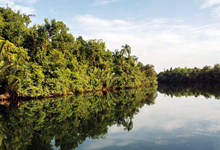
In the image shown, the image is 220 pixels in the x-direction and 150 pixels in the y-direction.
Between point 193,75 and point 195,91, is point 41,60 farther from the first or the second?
point 193,75

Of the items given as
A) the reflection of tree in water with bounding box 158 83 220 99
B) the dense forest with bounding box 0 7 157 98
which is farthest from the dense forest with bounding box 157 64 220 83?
the dense forest with bounding box 0 7 157 98

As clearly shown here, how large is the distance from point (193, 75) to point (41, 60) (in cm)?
9655

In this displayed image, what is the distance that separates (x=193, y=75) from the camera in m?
95.4

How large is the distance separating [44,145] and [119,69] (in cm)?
3701

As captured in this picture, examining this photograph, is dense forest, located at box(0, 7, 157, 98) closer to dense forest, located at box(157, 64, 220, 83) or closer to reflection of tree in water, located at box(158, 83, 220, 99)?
reflection of tree in water, located at box(158, 83, 220, 99)

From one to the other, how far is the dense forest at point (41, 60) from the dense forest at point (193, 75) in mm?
68736

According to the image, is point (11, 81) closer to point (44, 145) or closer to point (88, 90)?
point (44, 145)

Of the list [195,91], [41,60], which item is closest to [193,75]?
[195,91]

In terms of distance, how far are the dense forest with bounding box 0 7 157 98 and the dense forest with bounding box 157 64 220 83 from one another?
6874 centimetres

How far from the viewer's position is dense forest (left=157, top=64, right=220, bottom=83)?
258ft

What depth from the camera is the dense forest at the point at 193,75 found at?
258 feet

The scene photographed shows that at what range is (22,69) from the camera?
17.0 metres

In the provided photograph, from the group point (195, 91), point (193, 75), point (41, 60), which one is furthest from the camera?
point (193, 75)

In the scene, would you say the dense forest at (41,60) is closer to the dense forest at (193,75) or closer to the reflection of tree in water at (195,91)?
the reflection of tree in water at (195,91)
